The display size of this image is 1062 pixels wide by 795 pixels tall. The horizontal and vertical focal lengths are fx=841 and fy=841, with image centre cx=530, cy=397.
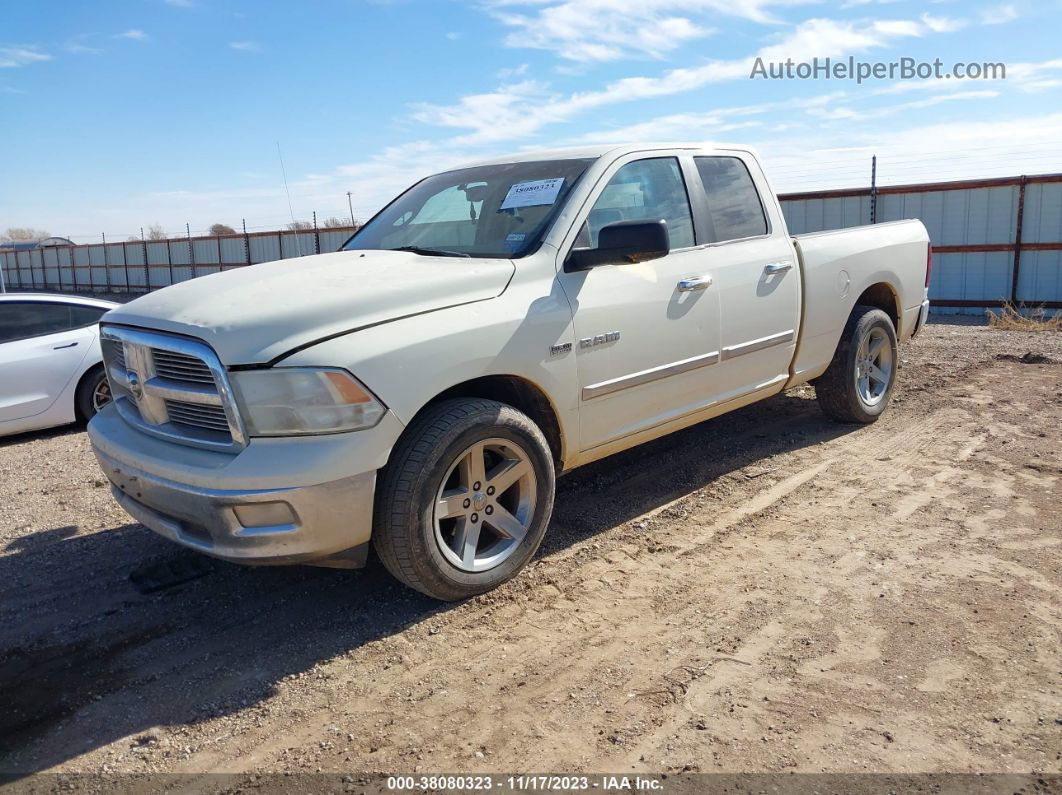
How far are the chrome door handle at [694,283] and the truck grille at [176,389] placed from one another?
250 centimetres

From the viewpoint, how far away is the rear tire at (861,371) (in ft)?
20.5

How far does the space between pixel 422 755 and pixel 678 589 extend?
5.16ft

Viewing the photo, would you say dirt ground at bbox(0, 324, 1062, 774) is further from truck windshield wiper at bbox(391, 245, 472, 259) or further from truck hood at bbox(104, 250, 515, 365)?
truck windshield wiper at bbox(391, 245, 472, 259)

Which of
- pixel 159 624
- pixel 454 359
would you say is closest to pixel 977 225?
pixel 454 359

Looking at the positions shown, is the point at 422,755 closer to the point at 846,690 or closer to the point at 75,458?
the point at 846,690

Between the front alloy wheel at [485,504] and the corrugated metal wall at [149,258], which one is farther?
the corrugated metal wall at [149,258]

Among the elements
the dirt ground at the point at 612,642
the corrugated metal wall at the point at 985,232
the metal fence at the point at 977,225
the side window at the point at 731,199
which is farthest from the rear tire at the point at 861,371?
the corrugated metal wall at the point at 985,232

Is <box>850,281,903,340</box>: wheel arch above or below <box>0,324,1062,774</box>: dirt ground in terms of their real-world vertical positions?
above

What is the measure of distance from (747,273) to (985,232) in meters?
11.3

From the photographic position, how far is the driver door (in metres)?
4.21

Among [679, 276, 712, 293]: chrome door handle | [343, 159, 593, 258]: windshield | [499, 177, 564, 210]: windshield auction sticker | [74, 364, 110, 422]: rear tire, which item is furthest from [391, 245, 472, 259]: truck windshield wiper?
[74, 364, 110, 422]: rear tire

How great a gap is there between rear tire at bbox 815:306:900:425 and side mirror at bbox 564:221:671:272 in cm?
273

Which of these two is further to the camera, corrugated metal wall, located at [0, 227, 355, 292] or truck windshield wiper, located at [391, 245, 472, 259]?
corrugated metal wall, located at [0, 227, 355, 292]

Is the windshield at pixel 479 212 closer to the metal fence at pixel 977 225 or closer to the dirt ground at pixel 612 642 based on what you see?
the dirt ground at pixel 612 642
